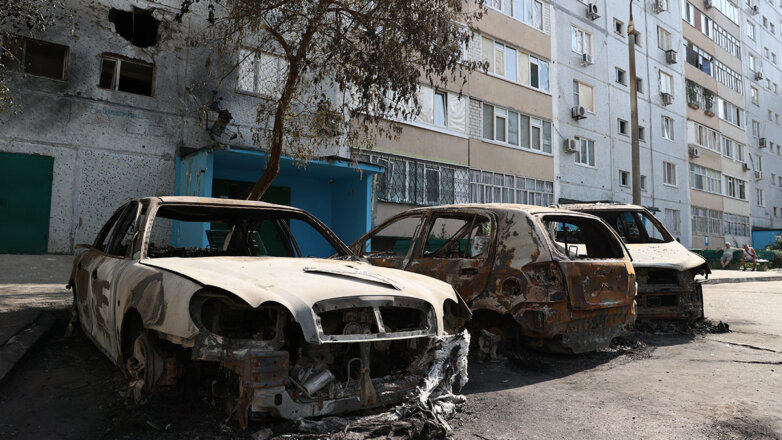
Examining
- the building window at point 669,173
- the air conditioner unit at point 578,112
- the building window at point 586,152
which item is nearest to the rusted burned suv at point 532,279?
the air conditioner unit at point 578,112

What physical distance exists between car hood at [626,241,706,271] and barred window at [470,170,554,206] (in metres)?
10.7

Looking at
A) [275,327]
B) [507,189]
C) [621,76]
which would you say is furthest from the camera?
[621,76]

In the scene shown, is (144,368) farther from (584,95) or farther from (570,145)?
(584,95)

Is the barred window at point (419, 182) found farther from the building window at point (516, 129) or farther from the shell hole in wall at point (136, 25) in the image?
the shell hole in wall at point (136, 25)

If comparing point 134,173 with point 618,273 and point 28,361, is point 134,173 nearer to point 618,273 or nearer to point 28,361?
point 28,361

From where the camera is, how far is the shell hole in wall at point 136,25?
12234 mm

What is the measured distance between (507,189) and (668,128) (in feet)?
50.6

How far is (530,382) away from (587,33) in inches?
906

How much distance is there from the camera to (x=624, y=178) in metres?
25.2

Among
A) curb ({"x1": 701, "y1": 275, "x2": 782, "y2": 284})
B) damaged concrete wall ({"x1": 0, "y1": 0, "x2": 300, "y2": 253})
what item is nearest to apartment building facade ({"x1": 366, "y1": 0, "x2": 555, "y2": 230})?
damaged concrete wall ({"x1": 0, "y1": 0, "x2": 300, "y2": 253})

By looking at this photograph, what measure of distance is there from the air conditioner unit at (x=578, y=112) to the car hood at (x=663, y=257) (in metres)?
16.0

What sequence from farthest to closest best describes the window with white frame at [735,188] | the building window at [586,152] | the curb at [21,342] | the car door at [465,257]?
the window with white frame at [735,188] < the building window at [586,152] < the car door at [465,257] < the curb at [21,342]

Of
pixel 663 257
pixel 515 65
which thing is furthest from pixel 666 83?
pixel 663 257

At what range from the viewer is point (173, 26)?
504 inches
